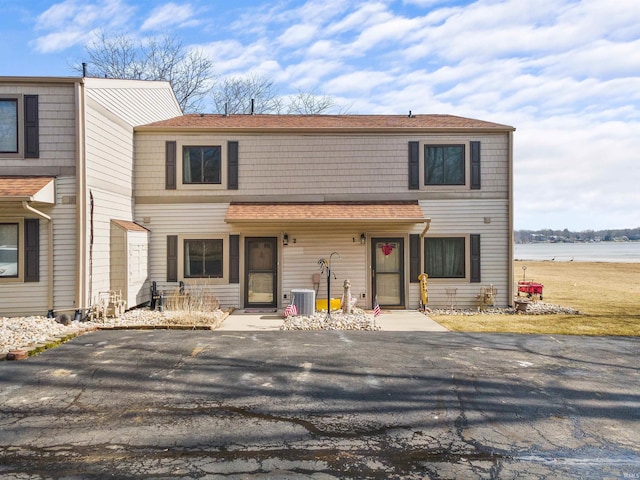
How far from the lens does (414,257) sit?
1291cm

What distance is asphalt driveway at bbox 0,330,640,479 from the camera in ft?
12.5

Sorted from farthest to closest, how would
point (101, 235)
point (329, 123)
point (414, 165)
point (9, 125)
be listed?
point (329, 123)
point (414, 165)
point (101, 235)
point (9, 125)

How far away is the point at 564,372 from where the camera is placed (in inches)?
256

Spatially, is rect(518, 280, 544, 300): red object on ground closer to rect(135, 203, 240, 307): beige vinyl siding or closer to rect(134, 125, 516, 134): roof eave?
rect(134, 125, 516, 134): roof eave

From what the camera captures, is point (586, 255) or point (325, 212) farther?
point (586, 255)

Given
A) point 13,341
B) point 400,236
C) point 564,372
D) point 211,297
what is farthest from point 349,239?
point 13,341

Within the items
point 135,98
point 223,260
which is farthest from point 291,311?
point 135,98

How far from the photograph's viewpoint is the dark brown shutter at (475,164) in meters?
13.0

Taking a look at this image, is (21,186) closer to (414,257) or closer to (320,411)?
(320,411)

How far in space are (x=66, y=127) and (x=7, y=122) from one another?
1.39m

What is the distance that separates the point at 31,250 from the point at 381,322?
808 centimetres

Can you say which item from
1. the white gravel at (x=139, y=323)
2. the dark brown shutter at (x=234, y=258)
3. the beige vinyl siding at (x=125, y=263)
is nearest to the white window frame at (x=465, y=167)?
the white gravel at (x=139, y=323)

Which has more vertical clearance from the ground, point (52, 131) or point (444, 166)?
point (52, 131)

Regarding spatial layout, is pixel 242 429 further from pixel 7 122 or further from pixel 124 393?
pixel 7 122
